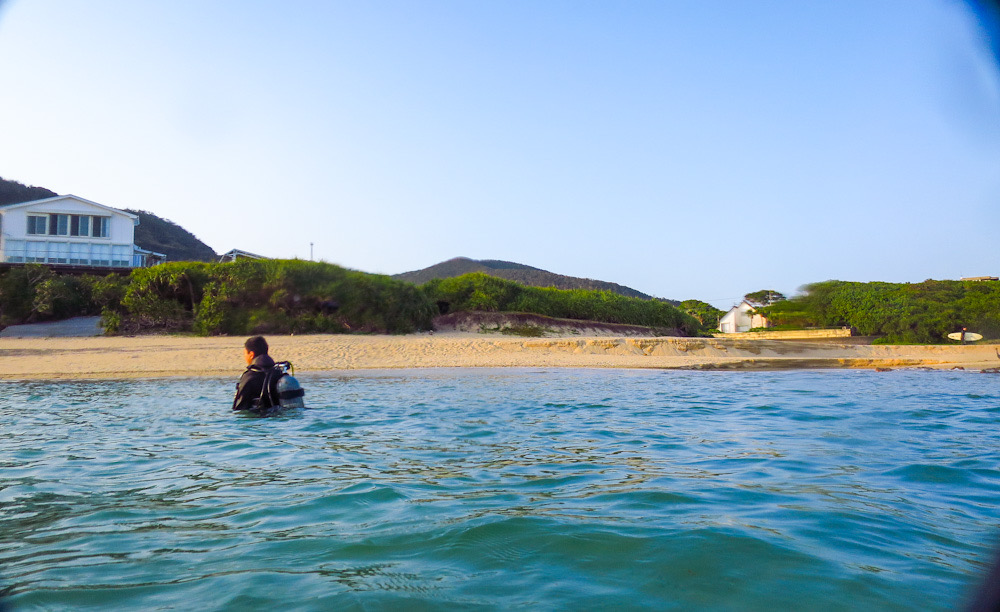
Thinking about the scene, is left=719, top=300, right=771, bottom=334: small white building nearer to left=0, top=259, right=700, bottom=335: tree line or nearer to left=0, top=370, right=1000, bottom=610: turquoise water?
left=0, top=259, right=700, bottom=335: tree line

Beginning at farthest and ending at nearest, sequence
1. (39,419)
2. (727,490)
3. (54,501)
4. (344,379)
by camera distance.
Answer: (344,379) < (39,419) < (727,490) < (54,501)

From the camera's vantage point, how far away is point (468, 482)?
14.9 feet

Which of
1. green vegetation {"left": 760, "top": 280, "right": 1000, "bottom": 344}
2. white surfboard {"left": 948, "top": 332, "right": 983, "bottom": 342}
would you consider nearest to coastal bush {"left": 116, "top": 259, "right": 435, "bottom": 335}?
green vegetation {"left": 760, "top": 280, "right": 1000, "bottom": 344}

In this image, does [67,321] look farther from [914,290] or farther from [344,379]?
[914,290]

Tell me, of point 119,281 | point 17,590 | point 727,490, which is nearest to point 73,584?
point 17,590

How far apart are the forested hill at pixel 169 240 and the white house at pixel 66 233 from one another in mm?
33092

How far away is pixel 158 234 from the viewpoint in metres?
73.8

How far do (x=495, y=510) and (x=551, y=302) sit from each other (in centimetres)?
2440

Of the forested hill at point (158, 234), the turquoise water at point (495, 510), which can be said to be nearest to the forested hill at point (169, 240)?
the forested hill at point (158, 234)

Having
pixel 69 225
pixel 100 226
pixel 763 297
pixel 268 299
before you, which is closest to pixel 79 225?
pixel 69 225

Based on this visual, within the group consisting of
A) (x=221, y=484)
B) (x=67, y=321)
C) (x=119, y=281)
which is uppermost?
(x=119, y=281)

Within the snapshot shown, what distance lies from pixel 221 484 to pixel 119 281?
20896mm

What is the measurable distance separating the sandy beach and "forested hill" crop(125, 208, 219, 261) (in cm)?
5381

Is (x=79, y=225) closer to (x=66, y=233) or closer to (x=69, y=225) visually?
(x=69, y=225)
